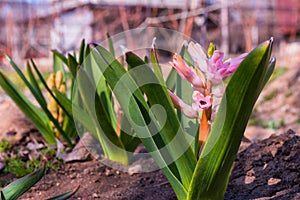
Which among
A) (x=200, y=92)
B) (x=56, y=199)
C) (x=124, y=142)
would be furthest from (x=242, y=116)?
(x=124, y=142)

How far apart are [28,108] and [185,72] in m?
0.92

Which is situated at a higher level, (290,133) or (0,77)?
(0,77)

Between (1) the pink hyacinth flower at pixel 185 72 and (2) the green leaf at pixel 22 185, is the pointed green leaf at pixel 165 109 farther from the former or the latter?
(2) the green leaf at pixel 22 185

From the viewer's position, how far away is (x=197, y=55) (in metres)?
0.88

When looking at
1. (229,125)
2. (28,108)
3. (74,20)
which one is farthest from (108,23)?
(229,125)

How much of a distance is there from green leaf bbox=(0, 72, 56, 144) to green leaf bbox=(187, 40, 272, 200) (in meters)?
0.93

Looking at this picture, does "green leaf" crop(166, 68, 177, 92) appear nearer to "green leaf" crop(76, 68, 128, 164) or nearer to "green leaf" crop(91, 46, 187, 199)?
"green leaf" crop(76, 68, 128, 164)

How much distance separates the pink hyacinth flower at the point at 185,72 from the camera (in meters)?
0.87

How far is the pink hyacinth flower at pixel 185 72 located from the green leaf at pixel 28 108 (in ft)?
2.83

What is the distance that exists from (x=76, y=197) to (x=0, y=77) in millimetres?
637

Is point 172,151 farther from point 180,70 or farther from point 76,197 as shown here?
point 76,197

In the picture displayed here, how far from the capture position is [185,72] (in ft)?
2.89

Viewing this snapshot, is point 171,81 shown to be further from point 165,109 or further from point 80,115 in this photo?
point 165,109

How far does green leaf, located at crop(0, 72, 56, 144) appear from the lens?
1.52m
